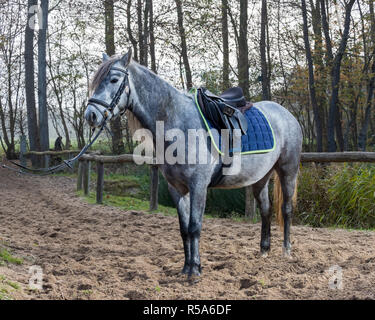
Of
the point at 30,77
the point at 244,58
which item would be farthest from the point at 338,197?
the point at 30,77

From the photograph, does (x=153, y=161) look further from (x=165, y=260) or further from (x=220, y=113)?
(x=220, y=113)

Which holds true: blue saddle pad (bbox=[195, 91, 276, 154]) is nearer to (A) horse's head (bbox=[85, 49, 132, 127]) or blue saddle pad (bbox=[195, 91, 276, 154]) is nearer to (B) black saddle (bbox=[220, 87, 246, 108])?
(B) black saddle (bbox=[220, 87, 246, 108])

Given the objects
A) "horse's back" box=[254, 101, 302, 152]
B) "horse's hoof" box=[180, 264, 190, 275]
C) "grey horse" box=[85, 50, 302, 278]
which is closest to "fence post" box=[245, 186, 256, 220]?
"horse's back" box=[254, 101, 302, 152]

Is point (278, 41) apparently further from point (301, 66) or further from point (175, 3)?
point (175, 3)

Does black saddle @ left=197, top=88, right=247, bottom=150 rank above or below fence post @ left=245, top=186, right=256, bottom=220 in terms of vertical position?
above

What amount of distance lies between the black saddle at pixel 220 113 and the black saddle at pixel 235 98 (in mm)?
153

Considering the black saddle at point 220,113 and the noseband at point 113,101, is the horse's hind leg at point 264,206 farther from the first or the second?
the noseband at point 113,101

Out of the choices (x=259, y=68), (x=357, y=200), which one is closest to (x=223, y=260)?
(x=357, y=200)

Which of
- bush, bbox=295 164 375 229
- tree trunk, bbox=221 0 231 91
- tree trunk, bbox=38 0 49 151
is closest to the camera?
bush, bbox=295 164 375 229

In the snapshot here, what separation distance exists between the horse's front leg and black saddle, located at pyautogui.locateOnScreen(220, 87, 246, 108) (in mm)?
1026

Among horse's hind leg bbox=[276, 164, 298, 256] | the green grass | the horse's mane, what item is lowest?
the green grass

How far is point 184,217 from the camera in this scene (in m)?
3.57

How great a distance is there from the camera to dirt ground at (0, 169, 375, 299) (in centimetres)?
301

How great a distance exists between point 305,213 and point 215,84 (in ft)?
22.0
